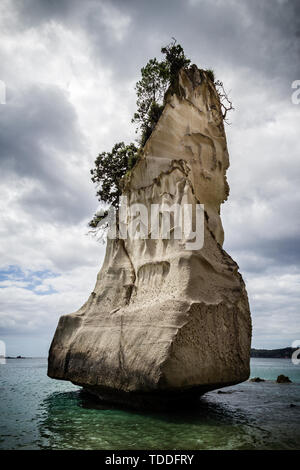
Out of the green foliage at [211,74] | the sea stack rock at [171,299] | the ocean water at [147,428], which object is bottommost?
the ocean water at [147,428]

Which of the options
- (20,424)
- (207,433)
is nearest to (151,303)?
(207,433)

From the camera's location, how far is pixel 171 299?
8281 mm

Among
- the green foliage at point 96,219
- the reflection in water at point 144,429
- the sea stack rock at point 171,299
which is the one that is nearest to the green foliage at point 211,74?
the sea stack rock at point 171,299

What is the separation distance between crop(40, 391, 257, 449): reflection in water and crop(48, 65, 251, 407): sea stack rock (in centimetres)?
57

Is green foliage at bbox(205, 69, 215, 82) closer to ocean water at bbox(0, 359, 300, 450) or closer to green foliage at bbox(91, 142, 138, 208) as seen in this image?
green foliage at bbox(91, 142, 138, 208)

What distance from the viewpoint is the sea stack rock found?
7.82 metres

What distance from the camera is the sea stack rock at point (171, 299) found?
7824mm

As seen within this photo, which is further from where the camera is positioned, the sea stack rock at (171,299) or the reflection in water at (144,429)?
the sea stack rock at (171,299)

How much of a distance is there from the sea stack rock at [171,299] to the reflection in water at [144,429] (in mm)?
568

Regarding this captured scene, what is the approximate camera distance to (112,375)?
28.7 feet

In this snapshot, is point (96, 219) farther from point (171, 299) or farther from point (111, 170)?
point (171, 299)

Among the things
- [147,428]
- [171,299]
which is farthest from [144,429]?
[171,299]

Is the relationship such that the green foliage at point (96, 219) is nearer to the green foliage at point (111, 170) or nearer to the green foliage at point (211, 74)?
the green foliage at point (111, 170)

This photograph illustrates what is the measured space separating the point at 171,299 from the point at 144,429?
2.88m
